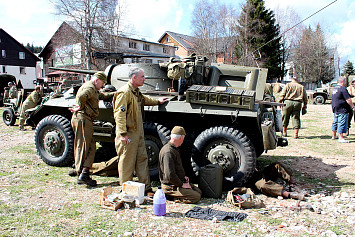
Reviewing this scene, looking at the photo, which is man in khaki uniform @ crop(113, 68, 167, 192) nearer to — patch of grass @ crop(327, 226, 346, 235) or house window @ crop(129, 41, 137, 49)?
patch of grass @ crop(327, 226, 346, 235)

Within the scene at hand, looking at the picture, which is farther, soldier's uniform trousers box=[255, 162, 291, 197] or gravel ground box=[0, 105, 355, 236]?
soldier's uniform trousers box=[255, 162, 291, 197]

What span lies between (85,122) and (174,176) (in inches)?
81.1

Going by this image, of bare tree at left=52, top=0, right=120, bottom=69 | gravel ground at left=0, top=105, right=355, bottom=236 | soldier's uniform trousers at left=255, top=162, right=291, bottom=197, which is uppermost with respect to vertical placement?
bare tree at left=52, top=0, right=120, bottom=69

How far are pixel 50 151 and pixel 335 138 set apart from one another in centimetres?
837

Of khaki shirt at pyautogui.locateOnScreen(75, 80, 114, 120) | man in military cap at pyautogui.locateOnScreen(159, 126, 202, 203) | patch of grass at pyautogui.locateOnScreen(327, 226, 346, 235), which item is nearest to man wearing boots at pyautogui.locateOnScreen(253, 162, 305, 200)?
patch of grass at pyautogui.locateOnScreen(327, 226, 346, 235)

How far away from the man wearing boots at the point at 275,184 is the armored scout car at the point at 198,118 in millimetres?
309

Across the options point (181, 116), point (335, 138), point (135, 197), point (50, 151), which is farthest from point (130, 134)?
point (335, 138)

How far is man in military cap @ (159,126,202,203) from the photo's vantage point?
4.88 metres

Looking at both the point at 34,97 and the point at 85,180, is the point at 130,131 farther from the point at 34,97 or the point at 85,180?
the point at 34,97

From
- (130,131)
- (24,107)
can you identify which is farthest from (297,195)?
(24,107)

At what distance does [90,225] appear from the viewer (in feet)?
13.3

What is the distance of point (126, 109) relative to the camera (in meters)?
5.07

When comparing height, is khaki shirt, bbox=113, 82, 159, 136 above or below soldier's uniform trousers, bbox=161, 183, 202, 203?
above

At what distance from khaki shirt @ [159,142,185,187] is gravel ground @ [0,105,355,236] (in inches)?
14.1
